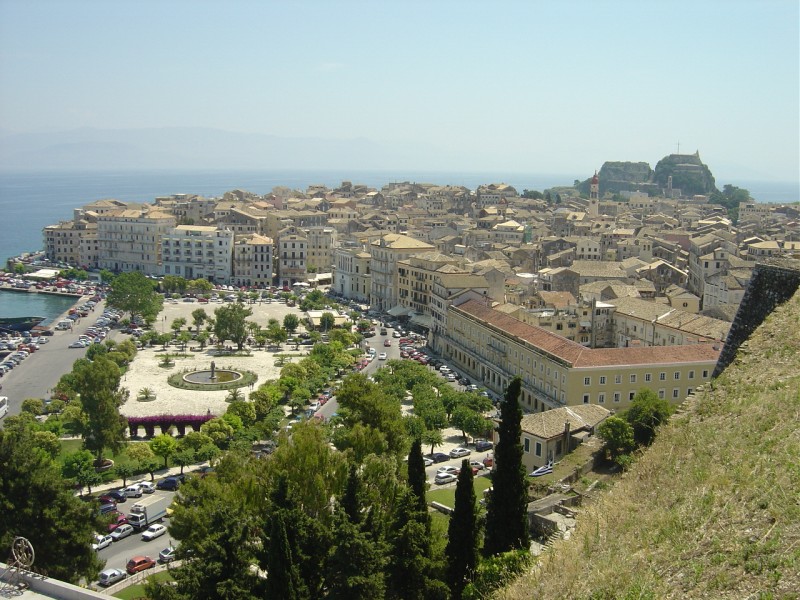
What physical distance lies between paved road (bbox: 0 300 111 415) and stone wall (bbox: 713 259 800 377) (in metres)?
25.1

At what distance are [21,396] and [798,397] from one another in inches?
1131

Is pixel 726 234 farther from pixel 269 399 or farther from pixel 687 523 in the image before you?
pixel 687 523

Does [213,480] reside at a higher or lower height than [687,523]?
lower

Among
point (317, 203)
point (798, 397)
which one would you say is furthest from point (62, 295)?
point (798, 397)

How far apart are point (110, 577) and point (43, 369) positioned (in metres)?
21.5

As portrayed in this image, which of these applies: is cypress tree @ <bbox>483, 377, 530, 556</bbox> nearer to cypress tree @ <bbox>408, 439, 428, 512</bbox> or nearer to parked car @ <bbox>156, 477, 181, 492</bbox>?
cypress tree @ <bbox>408, 439, 428, 512</bbox>

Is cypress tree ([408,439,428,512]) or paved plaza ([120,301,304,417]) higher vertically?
cypress tree ([408,439,428,512])

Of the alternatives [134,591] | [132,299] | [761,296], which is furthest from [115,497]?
[132,299]

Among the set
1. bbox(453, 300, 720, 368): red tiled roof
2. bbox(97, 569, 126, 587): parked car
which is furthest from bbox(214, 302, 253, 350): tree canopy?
bbox(97, 569, 126, 587): parked car

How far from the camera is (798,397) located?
880 centimetres

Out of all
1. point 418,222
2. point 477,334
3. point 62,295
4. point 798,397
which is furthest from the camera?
point 418,222

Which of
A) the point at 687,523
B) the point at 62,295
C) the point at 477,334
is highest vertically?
the point at 687,523

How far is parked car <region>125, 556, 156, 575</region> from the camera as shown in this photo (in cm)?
1670

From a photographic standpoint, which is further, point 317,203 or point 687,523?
point 317,203
